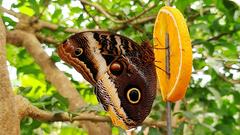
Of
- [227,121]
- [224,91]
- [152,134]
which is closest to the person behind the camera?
[152,134]

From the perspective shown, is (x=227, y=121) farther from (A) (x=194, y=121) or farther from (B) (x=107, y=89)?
(B) (x=107, y=89)

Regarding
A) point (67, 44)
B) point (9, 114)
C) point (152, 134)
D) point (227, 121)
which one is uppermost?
point (67, 44)

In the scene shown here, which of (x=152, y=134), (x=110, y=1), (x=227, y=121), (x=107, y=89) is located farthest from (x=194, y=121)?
(x=107, y=89)

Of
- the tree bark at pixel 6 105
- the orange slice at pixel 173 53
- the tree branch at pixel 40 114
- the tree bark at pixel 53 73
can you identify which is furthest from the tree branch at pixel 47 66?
the orange slice at pixel 173 53

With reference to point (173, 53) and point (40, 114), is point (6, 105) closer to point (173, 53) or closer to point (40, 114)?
point (40, 114)

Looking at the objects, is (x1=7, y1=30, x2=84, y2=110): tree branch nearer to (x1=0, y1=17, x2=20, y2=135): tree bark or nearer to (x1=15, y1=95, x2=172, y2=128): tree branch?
(x1=15, y1=95, x2=172, y2=128): tree branch

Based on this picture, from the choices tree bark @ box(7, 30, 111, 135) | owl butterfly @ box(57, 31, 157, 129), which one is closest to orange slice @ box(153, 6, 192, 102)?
owl butterfly @ box(57, 31, 157, 129)

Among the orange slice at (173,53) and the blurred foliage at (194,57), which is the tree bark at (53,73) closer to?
the blurred foliage at (194,57)
